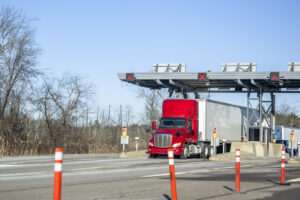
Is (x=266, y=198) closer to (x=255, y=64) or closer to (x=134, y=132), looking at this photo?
(x=255, y=64)

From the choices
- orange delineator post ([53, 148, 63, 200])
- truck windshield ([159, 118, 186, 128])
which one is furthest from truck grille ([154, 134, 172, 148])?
orange delineator post ([53, 148, 63, 200])

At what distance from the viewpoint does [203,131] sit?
34.2 metres

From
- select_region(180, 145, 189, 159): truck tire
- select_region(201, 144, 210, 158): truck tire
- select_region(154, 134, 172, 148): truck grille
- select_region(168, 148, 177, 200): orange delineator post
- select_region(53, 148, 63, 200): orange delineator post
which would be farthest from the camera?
select_region(201, 144, 210, 158): truck tire

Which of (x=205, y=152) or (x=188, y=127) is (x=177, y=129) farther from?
(x=205, y=152)

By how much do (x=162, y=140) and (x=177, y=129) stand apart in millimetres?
1271

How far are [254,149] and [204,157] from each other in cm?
554

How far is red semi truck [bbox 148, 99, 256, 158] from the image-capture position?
3131 centimetres

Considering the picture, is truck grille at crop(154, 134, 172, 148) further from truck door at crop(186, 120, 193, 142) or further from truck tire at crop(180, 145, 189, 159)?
truck door at crop(186, 120, 193, 142)

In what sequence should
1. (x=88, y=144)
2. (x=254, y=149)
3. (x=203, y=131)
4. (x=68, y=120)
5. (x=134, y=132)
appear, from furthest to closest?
(x=134, y=132)
(x=68, y=120)
(x=88, y=144)
(x=254, y=149)
(x=203, y=131)

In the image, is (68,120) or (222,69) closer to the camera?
(222,69)

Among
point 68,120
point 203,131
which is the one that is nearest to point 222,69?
point 203,131

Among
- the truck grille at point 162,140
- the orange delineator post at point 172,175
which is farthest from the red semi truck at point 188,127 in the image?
the orange delineator post at point 172,175

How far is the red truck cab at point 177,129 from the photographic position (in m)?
31.2

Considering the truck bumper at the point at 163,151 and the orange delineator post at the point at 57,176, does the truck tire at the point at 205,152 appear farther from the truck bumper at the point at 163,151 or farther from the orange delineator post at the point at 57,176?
the orange delineator post at the point at 57,176
